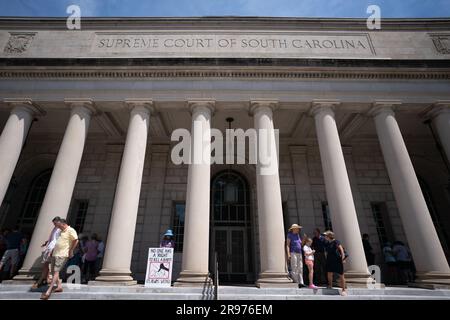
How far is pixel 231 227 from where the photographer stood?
14.9m

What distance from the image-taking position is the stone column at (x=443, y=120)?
11.1m

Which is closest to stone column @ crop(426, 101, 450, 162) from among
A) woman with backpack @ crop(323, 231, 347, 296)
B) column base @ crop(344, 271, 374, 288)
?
column base @ crop(344, 271, 374, 288)

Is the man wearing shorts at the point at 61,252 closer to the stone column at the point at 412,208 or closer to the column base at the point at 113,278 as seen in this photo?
the column base at the point at 113,278

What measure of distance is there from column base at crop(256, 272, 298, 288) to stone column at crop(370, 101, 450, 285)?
4772 mm

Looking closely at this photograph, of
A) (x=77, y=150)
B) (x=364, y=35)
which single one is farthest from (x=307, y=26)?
(x=77, y=150)

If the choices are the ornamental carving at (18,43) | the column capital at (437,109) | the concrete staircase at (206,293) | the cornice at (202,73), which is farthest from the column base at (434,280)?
the ornamental carving at (18,43)

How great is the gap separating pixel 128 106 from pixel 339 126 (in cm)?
1115

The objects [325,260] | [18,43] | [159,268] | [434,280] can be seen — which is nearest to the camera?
[159,268]

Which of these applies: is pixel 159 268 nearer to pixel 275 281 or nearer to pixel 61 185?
pixel 275 281

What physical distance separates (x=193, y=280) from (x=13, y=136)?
9.61 metres

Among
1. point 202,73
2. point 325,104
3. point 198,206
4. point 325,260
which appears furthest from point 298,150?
point 198,206

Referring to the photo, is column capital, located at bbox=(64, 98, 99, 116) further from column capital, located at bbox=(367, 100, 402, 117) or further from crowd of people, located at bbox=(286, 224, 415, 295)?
column capital, located at bbox=(367, 100, 402, 117)

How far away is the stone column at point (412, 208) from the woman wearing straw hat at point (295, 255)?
4.33m

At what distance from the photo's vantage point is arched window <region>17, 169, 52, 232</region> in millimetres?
14945
